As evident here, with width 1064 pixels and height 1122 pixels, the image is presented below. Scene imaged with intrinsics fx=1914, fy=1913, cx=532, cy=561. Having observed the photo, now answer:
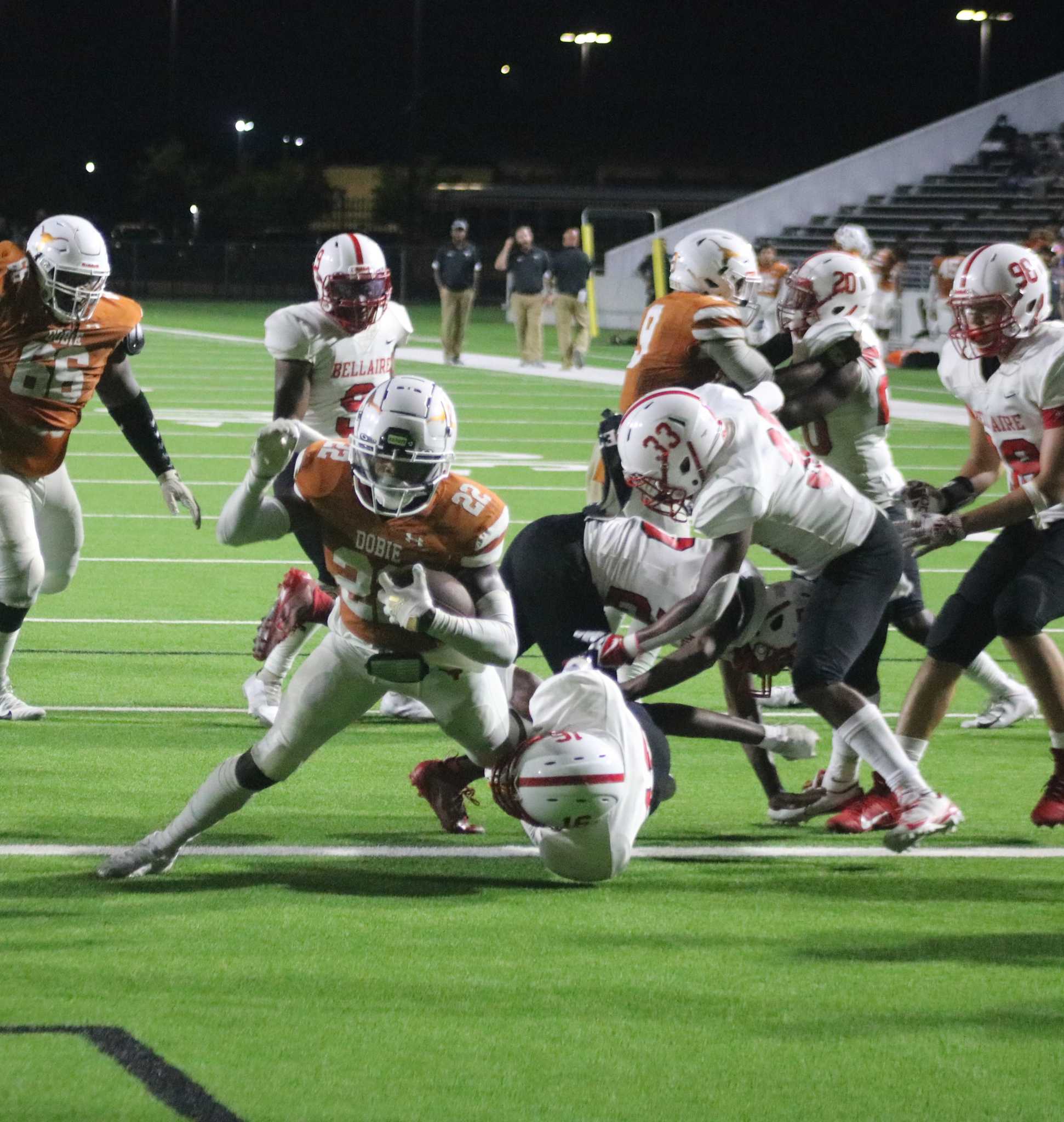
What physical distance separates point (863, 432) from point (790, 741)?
151 cm

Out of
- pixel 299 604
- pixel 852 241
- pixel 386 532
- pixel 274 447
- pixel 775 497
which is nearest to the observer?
pixel 274 447

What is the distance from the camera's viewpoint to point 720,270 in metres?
7.25

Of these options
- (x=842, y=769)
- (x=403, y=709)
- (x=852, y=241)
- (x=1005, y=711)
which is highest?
(x=852, y=241)

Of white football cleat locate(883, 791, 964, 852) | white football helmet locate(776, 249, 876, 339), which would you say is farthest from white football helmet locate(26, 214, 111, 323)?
white football cleat locate(883, 791, 964, 852)

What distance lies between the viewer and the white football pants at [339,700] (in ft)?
16.3

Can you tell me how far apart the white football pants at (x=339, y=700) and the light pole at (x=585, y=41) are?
4822 centimetres

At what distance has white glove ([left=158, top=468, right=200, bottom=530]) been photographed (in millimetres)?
7020

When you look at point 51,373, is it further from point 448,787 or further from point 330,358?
point 448,787

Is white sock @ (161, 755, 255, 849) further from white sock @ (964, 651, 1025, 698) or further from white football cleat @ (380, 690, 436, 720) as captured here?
white sock @ (964, 651, 1025, 698)

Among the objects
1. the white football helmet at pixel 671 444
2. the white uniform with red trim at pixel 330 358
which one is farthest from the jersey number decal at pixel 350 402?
→ the white football helmet at pixel 671 444

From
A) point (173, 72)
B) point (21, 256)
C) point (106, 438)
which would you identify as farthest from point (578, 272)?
point (173, 72)

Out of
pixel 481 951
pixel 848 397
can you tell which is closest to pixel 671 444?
pixel 481 951

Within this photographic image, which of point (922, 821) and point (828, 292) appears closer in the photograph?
point (922, 821)

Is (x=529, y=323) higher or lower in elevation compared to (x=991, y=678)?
higher
